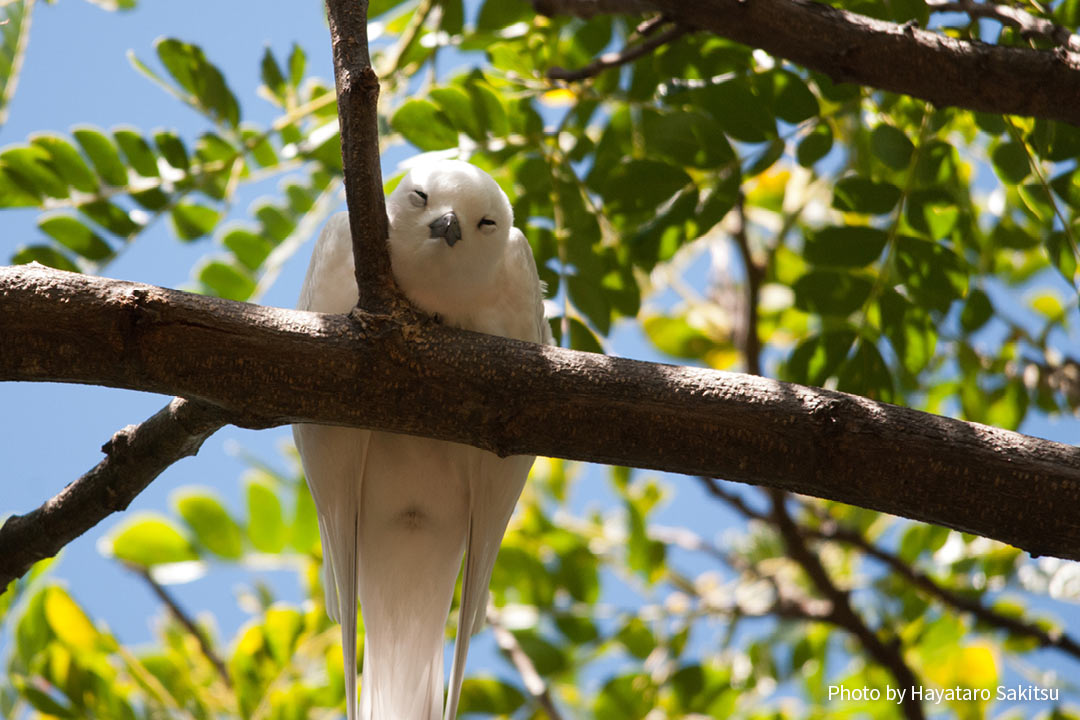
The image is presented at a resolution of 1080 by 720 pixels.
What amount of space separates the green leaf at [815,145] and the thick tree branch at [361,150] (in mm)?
1712

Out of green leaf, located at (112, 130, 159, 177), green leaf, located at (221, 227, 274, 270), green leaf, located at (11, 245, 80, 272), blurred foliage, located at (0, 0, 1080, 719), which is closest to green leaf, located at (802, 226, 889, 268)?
blurred foliage, located at (0, 0, 1080, 719)

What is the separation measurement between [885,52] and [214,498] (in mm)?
3103

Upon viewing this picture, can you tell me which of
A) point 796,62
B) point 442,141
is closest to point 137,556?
point 442,141

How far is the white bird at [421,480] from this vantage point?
9.99ft

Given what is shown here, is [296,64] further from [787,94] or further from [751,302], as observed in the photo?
[751,302]

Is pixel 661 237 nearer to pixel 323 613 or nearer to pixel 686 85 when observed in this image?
pixel 686 85

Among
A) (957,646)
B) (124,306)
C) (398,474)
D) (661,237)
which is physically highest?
(124,306)

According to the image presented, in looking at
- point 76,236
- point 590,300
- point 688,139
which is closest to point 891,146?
point 688,139

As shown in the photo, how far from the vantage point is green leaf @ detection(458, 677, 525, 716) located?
4.15 meters

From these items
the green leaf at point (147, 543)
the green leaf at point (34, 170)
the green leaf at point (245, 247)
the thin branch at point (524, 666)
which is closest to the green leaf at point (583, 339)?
the green leaf at point (245, 247)

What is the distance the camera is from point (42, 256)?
3408mm

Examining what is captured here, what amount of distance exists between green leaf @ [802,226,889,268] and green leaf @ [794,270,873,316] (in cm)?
4

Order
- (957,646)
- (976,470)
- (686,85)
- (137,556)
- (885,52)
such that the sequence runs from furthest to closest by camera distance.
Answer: (957,646), (137,556), (686,85), (885,52), (976,470)

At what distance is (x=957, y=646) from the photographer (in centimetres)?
461
